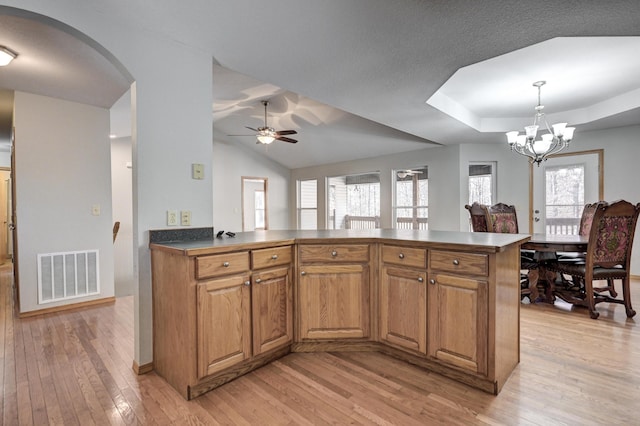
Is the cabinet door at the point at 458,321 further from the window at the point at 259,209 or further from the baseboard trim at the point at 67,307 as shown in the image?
the window at the point at 259,209

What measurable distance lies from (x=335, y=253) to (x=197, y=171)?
1.23 metres

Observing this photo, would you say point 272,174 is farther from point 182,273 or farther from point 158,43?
point 182,273

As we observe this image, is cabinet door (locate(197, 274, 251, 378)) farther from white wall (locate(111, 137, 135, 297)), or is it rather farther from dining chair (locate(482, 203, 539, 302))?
white wall (locate(111, 137, 135, 297))

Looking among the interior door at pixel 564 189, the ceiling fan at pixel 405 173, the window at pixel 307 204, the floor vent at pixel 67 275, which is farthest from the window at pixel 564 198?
the floor vent at pixel 67 275

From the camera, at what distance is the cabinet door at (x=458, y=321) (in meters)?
1.88

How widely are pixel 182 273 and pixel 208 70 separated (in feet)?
5.26

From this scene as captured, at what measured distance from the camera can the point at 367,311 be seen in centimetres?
240

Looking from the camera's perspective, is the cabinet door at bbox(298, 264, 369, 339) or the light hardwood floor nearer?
the light hardwood floor

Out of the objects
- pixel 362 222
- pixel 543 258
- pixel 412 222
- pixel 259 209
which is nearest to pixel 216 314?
pixel 543 258

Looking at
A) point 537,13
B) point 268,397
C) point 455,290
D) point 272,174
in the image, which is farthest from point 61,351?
point 272,174

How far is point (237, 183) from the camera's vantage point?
7730 mm

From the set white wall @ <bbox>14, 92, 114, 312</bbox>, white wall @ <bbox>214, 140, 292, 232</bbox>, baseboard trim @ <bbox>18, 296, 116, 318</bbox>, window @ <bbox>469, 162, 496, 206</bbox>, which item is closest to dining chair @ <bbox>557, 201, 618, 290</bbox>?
window @ <bbox>469, 162, 496, 206</bbox>

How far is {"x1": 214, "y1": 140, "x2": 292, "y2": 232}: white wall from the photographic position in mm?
7383

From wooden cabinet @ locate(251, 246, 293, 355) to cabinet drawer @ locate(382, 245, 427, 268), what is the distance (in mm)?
726
